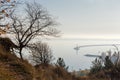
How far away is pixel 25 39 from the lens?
1067 inches

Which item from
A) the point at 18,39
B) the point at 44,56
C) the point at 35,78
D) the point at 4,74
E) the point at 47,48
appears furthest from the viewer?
the point at 47,48

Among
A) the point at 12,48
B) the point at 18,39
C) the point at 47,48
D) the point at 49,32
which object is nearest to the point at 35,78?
the point at 12,48

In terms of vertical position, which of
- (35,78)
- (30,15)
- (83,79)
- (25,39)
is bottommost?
(83,79)

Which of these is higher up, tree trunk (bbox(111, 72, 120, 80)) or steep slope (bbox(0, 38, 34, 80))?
steep slope (bbox(0, 38, 34, 80))

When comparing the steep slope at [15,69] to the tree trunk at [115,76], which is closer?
the steep slope at [15,69]

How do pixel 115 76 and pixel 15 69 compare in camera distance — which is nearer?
pixel 15 69

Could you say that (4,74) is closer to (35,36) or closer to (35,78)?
(35,78)

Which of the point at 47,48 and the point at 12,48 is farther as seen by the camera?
the point at 47,48

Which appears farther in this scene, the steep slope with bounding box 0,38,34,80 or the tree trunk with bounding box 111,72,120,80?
the tree trunk with bounding box 111,72,120,80

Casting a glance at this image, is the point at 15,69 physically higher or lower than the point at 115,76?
higher

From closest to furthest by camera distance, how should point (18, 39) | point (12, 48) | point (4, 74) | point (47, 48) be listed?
1. point (4, 74)
2. point (12, 48)
3. point (18, 39)
4. point (47, 48)

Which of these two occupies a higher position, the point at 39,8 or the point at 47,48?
the point at 39,8

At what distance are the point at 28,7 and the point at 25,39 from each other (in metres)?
3.41

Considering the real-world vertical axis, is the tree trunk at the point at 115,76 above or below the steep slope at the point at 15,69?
below
